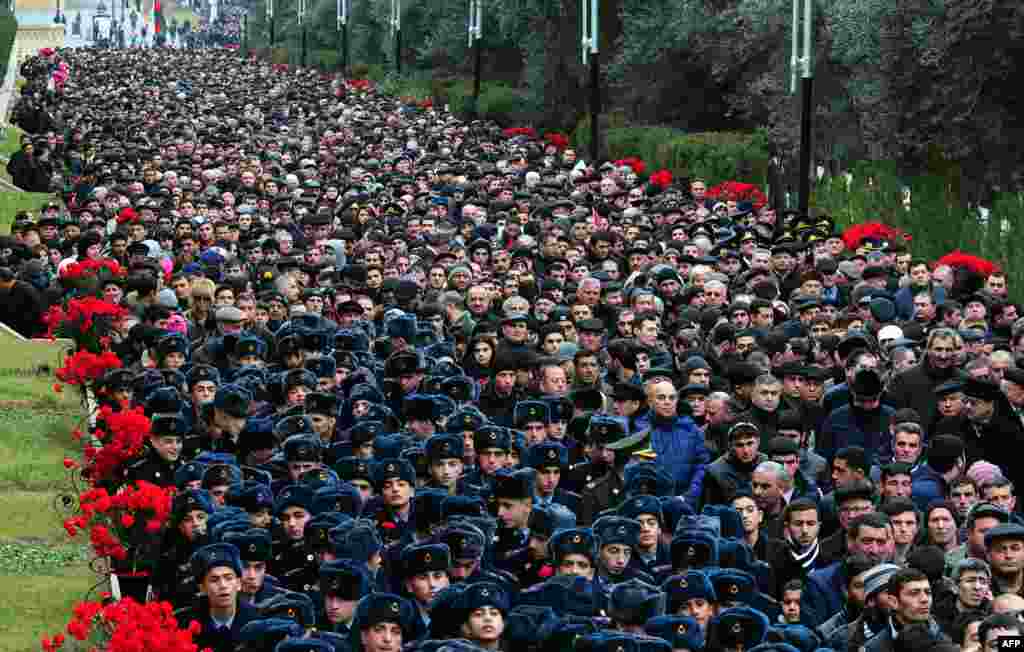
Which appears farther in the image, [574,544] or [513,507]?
[513,507]

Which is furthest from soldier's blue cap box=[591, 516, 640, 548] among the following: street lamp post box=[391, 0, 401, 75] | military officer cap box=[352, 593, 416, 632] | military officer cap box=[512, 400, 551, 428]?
street lamp post box=[391, 0, 401, 75]

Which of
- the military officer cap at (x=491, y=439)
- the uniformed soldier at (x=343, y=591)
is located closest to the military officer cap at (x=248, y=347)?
the military officer cap at (x=491, y=439)

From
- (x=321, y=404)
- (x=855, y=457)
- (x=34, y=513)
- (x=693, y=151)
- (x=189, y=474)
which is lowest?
(x=34, y=513)

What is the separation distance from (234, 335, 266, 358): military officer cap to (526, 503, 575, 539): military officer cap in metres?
5.92

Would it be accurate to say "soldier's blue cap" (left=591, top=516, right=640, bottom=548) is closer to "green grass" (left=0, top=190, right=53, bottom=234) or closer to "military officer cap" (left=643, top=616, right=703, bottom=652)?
"military officer cap" (left=643, top=616, right=703, bottom=652)

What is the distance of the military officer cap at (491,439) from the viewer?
605 inches

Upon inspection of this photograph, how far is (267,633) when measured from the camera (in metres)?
11.9

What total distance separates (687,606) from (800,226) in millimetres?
15006

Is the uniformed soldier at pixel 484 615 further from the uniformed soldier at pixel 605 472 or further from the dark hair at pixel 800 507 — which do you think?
the uniformed soldier at pixel 605 472

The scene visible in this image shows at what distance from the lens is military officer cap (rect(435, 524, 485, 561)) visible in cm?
1293

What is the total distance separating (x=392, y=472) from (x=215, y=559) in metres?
2.24

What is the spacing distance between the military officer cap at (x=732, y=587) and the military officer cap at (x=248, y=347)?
7.90 m

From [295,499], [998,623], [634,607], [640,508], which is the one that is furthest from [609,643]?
[295,499]

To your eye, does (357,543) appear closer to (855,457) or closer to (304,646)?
(304,646)
